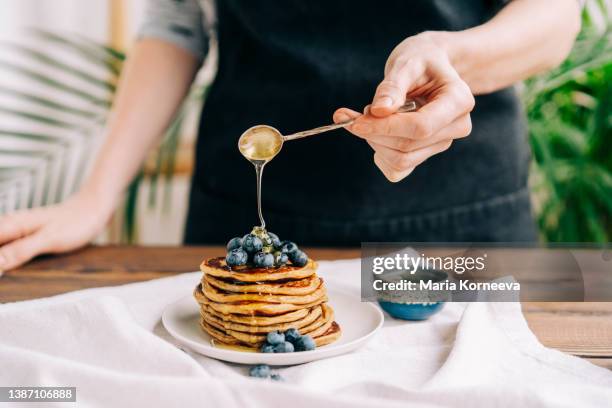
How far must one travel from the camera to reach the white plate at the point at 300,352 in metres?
0.93

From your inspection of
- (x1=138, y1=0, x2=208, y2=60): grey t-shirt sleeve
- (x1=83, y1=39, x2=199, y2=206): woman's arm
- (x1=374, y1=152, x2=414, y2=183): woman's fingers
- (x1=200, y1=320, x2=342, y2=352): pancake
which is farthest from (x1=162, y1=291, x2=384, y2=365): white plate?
(x1=138, y1=0, x2=208, y2=60): grey t-shirt sleeve

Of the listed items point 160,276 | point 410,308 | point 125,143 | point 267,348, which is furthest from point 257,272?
point 125,143

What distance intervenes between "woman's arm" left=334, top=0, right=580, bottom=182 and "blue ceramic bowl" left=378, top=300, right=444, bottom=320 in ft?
0.79

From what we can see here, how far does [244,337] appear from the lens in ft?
3.25

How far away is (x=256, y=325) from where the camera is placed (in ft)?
3.25

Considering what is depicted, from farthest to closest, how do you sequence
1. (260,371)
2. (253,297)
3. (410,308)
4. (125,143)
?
(125,143)
(410,308)
(253,297)
(260,371)

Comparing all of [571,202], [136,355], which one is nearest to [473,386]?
[136,355]

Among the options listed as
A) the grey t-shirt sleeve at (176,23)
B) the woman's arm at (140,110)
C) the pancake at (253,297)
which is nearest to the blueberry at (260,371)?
the pancake at (253,297)

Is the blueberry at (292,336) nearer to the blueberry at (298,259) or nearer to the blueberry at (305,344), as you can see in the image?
the blueberry at (305,344)

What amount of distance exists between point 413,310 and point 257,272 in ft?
0.94

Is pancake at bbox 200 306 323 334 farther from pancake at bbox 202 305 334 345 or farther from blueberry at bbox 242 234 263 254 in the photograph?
blueberry at bbox 242 234 263 254

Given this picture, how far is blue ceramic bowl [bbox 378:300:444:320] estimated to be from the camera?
1116mm

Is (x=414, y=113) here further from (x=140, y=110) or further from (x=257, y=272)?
(x=140, y=110)

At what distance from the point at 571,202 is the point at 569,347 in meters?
1.78
